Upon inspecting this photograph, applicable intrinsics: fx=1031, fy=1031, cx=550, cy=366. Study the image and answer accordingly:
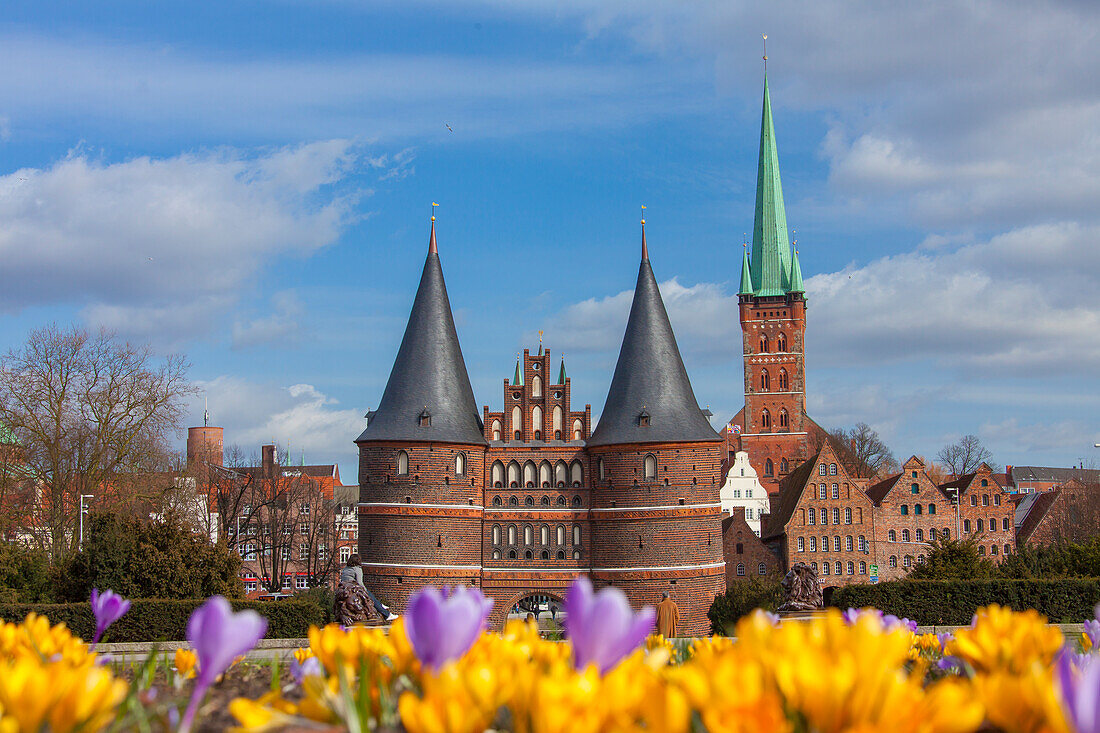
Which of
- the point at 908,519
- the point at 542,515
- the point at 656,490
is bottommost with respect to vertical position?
the point at 908,519

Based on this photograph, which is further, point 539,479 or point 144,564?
point 539,479

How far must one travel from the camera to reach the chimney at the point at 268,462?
6006cm

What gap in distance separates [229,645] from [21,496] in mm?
42136

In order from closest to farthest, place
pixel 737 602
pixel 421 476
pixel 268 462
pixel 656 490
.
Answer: pixel 737 602 < pixel 421 476 < pixel 656 490 < pixel 268 462

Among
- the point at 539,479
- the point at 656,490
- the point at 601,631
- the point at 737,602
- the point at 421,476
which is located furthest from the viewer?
the point at 539,479

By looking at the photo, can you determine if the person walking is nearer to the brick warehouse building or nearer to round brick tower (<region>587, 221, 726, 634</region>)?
round brick tower (<region>587, 221, 726, 634</region>)

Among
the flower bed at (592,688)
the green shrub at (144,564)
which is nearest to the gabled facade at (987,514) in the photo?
the green shrub at (144,564)

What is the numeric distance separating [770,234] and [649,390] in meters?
56.0

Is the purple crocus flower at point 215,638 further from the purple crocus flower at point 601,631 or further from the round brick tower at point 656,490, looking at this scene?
the round brick tower at point 656,490

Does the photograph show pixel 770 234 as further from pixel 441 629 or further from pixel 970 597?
pixel 441 629

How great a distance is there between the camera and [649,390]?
40.7m

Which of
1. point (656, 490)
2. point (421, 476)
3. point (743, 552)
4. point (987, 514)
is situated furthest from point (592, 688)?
point (987, 514)

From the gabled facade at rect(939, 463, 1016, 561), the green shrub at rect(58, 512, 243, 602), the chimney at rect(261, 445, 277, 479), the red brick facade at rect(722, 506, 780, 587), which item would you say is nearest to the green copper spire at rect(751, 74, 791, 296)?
the gabled facade at rect(939, 463, 1016, 561)

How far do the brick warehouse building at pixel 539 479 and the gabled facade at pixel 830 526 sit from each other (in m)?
18.7
